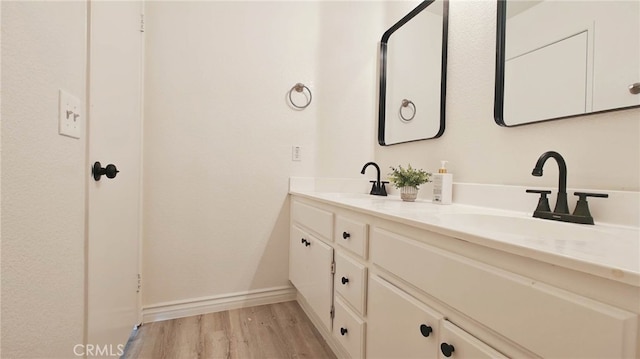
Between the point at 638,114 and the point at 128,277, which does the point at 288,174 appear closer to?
the point at 128,277

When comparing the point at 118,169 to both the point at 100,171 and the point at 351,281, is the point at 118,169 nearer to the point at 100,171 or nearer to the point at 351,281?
the point at 100,171

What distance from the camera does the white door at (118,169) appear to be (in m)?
0.95

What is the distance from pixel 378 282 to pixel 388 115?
4.30 feet

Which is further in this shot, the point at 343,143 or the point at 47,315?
the point at 343,143

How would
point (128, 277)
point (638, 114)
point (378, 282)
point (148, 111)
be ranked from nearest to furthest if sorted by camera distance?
point (638, 114)
point (378, 282)
point (128, 277)
point (148, 111)

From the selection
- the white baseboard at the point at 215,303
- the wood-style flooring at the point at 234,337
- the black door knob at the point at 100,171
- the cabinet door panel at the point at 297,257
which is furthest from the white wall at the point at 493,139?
the black door knob at the point at 100,171

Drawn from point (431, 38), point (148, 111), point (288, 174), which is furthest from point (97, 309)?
point (431, 38)

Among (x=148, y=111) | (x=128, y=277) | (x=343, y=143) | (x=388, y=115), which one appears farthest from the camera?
(x=343, y=143)

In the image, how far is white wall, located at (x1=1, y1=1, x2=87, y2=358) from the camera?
544 mm

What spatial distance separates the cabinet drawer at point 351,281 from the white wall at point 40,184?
92cm

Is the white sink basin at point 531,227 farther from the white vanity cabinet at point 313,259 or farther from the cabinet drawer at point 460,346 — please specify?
the white vanity cabinet at point 313,259

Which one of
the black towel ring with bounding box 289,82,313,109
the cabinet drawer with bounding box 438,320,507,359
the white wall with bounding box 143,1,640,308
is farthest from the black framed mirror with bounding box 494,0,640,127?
the black towel ring with bounding box 289,82,313,109

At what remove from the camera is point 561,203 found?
905 millimetres

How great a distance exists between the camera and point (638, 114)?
0.82m
